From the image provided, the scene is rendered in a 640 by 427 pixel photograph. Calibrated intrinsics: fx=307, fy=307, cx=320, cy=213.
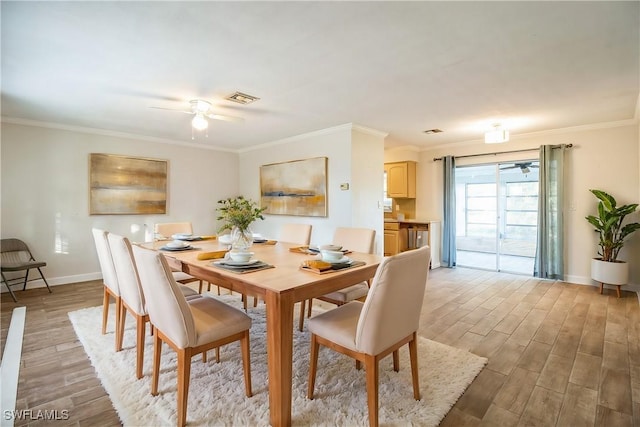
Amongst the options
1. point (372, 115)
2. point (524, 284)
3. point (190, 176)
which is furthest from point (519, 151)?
point (190, 176)

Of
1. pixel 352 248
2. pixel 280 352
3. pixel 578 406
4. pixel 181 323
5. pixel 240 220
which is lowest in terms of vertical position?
pixel 578 406

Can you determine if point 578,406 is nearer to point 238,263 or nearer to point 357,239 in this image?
point 357,239

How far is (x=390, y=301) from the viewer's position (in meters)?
1.55

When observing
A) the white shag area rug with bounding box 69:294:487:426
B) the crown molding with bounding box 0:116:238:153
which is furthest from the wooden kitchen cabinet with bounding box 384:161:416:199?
the white shag area rug with bounding box 69:294:487:426

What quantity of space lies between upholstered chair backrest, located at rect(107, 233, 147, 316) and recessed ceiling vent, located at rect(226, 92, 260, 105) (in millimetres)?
1791

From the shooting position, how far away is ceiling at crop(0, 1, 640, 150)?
5.96 ft

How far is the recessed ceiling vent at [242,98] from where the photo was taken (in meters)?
3.17

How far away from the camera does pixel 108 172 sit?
15.6 ft

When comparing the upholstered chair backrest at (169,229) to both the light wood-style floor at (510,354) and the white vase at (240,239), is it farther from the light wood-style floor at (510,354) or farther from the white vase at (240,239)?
the white vase at (240,239)

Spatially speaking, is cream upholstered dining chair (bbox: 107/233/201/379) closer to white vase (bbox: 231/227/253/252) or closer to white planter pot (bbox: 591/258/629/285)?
white vase (bbox: 231/227/253/252)

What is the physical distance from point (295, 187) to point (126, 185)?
271 cm

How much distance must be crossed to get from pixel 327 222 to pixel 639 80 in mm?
3680

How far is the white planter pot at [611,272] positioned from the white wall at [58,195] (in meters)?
6.62

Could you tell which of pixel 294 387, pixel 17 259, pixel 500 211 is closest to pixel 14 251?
pixel 17 259
